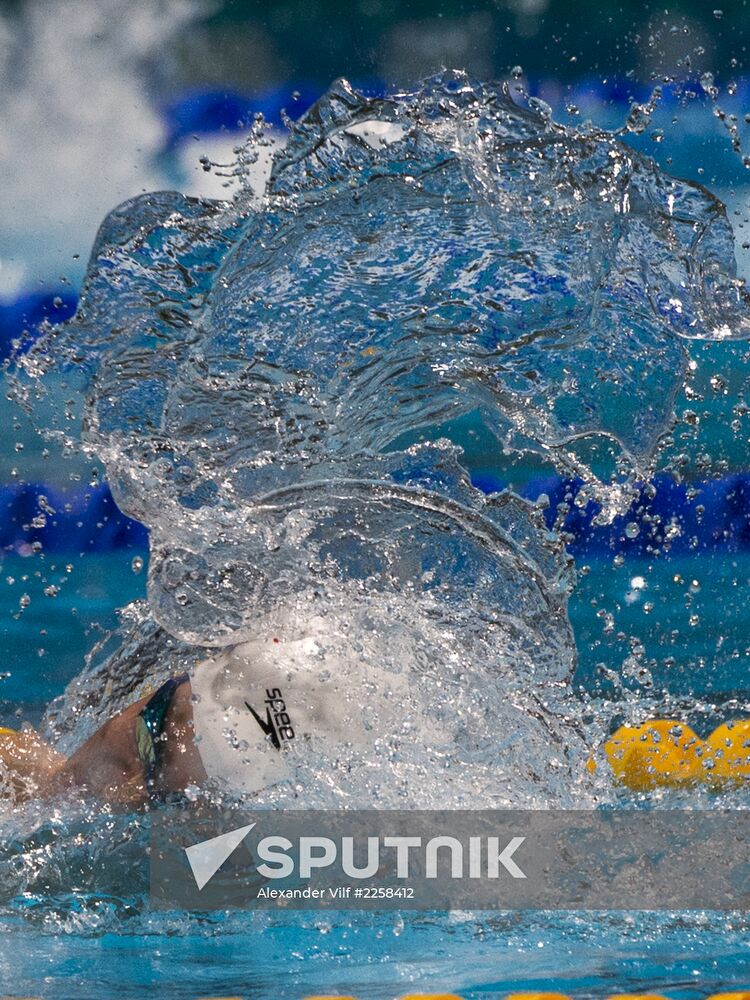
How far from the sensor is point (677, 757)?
2547 millimetres

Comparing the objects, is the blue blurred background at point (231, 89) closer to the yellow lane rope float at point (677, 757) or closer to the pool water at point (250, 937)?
→ the yellow lane rope float at point (677, 757)

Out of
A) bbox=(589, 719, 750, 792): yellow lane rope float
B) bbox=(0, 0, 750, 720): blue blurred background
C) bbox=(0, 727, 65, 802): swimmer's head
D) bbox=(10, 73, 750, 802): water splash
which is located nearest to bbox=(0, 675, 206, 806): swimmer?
bbox=(0, 727, 65, 802): swimmer's head

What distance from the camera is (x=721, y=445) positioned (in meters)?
4.96

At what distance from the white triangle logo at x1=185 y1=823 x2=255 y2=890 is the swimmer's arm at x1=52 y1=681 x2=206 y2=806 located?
10 centimetres

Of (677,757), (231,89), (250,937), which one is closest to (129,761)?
(250,937)

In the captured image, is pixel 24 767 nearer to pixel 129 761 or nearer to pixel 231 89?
pixel 129 761

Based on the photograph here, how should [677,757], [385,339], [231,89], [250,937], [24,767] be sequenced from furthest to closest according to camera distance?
1. [231,89]
2. [677,757]
3. [385,339]
4. [24,767]
5. [250,937]

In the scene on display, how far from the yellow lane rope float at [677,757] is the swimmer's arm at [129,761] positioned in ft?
3.42

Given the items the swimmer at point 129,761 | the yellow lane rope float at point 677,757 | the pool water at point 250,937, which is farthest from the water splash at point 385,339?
the yellow lane rope float at point 677,757

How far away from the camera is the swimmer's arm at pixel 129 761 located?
5.37 ft

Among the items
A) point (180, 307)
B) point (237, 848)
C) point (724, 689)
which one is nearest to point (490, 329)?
point (180, 307)

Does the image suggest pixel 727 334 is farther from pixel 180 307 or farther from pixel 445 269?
Answer: pixel 180 307

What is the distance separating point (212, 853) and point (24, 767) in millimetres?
426

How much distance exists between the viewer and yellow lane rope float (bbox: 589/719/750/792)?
2305mm
